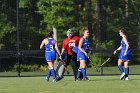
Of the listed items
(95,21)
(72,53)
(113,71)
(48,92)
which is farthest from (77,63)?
(95,21)

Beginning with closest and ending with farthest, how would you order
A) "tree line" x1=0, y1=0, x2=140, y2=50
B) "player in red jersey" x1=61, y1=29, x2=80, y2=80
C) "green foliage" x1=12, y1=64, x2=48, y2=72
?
"player in red jersey" x1=61, y1=29, x2=80, y2=80 → "tree line" x1=0, y1=0, x2=140, y2=50 → "green foliage" x1=12, y1=64, x2=48, y2=72

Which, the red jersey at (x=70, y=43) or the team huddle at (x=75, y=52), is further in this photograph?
the red jersey at (x=70, y=43)

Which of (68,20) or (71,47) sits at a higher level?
(68,20)

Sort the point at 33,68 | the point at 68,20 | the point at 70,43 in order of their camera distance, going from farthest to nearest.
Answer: the point at 68,20, the point at 33,68, the point at 70,43

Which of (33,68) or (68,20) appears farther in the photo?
(68,20)

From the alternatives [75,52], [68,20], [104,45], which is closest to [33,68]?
[68,20]

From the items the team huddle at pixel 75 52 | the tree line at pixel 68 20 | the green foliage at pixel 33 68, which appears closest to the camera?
the team huddle at pixel 75 52

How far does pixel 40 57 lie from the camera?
1222 inches

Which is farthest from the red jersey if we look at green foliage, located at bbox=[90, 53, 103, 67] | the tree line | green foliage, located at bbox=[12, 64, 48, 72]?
green foliage, located at bbox=[12, 64, 48, 72]

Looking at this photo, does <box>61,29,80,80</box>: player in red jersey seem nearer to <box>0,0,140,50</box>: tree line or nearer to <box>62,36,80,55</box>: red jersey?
<box>62,36,80,55</box>: red jersey

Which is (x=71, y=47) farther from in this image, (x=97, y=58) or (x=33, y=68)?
(x=33, y=68)

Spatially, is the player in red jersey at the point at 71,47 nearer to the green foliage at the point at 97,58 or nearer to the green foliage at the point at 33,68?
the green foliage at the point at 97,58

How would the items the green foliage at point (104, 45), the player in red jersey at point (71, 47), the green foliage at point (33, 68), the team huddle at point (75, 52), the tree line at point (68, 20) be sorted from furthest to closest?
the green foliage at point (33, 68), the tree line at point (68, 20), the green foliage at point (104, 45), the player in red jersey at point (71, 47), the team huddle at point (75, 52)

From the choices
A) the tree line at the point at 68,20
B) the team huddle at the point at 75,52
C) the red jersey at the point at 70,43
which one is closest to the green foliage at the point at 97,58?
the tree line at the point at 68,20
